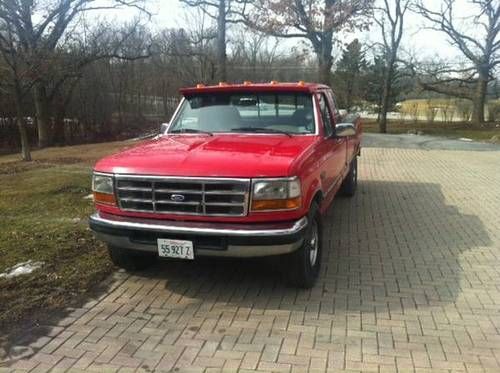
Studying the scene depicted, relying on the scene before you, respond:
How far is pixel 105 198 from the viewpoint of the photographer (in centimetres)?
443

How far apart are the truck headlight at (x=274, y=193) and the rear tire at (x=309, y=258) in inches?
17.0

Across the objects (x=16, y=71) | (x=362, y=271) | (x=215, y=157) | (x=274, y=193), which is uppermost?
(x=16, y=71)

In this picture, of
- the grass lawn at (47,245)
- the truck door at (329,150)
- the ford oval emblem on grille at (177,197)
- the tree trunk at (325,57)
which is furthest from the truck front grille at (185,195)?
the tree trunk at (325,57)

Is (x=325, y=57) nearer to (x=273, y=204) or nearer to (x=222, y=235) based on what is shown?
(x=273, y=204)

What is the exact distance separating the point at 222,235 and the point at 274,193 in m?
0.54

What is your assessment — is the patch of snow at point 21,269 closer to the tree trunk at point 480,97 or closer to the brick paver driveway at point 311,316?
the brick paver driveway at point 311,316

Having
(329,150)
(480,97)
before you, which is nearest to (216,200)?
(329,150)

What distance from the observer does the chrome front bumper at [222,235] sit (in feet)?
13.0

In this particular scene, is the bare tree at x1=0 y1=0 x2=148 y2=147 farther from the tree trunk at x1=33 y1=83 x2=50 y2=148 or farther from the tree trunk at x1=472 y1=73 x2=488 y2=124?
the tree trunk at x1=472 y1=73 x2=488 y2=124

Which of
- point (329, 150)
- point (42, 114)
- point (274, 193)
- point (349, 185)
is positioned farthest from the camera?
point (42, 114)

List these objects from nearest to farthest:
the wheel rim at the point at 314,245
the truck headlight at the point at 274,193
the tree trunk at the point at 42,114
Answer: the truck headlight at the point at 274,193, the wheel rim at the point at 314,245, the tree trunk at the point at 42,114

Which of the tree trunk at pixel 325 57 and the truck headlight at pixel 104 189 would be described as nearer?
the truck headlight at pixel 104 189

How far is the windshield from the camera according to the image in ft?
17.8

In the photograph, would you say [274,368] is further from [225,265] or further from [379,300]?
[225,265]
